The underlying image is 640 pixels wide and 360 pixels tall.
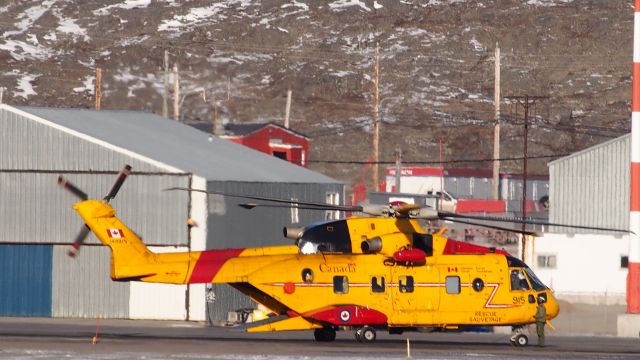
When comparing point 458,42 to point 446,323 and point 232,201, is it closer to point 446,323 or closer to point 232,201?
point 232,201

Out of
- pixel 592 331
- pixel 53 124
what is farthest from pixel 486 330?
pixel 53 124

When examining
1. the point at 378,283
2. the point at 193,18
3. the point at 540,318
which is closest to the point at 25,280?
the point at 378,283

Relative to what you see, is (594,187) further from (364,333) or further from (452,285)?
(364,333)

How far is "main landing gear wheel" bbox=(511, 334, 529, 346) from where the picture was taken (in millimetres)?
38344

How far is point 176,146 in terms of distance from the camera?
57875 millimetres

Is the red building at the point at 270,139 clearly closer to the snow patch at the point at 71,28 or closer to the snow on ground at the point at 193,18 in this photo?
the snow patch at the point at 71,28

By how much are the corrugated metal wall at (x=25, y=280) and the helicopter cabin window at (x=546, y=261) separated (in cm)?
2380

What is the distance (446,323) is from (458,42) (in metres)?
137

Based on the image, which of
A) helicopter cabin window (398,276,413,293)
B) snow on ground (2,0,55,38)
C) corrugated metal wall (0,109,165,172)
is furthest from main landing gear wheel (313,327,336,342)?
snow on ground (2,0,55,38)

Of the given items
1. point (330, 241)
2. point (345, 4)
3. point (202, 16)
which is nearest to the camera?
point (330, 241)

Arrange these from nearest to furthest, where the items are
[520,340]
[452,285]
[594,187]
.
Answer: [452,285] < [520,340] < [594,187]

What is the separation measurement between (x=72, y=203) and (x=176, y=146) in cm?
692

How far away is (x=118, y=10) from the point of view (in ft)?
600

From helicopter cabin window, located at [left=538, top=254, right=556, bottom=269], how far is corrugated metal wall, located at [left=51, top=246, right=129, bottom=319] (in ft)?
69.4
